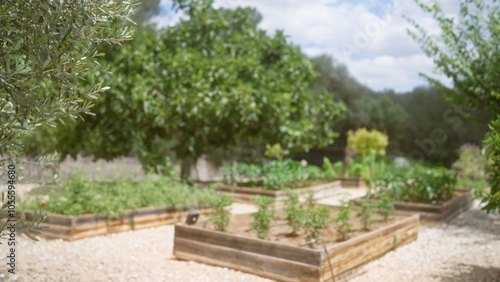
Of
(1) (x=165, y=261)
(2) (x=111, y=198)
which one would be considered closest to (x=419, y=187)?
(1) (x=165, y=261)

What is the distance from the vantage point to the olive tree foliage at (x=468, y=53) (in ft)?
25.9

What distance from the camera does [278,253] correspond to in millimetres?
5090

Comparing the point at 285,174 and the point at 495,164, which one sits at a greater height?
the point at 495,164

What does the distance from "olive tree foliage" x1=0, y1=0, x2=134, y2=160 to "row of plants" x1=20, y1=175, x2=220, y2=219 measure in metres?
4.13

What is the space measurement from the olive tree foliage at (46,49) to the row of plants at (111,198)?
413 cm

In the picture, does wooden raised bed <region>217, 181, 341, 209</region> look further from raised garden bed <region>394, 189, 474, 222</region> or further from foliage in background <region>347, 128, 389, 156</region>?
foliage in background <region>347, 128, 389, 156</region>

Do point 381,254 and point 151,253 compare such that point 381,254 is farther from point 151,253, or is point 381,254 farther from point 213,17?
point 213,17

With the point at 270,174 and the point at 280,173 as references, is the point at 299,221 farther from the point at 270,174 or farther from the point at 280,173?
the point at 280,173

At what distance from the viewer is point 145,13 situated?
2017 cm

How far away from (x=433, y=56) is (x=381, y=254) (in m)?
4.49

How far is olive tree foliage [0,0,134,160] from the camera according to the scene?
106 inches

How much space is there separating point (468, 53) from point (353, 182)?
6.78 m

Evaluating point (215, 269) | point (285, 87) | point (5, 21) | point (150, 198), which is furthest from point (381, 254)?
point (285, 87)

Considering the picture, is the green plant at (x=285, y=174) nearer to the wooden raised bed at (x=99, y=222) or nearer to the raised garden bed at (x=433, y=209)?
the raised garden bed at (x=433, y=209)
